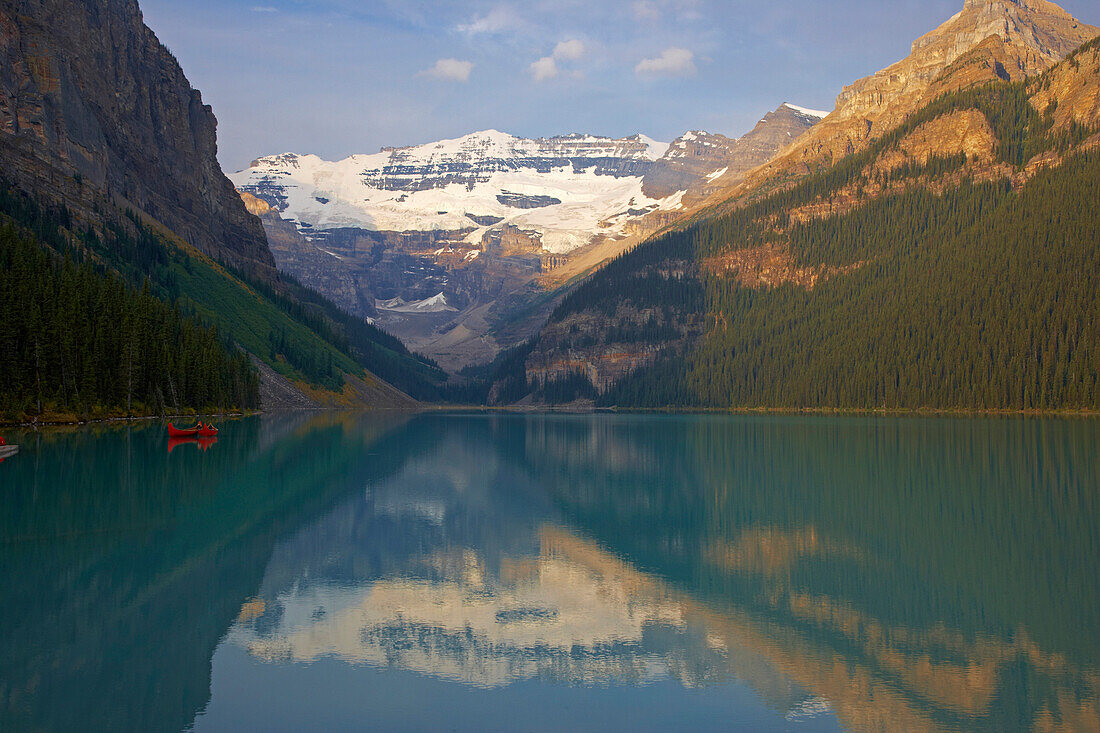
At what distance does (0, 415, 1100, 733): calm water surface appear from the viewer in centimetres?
1388

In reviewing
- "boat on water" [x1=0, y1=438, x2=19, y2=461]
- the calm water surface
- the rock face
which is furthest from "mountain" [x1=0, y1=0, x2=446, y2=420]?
the calm water surface

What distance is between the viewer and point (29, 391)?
69312mm

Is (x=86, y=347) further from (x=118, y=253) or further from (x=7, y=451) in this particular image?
(x=118, y=253)

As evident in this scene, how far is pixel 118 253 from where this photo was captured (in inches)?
4973

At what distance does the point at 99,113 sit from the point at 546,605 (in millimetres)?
167033

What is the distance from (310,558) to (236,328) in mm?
133088

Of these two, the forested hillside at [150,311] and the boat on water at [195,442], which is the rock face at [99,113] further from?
the boat on water at [195,442]

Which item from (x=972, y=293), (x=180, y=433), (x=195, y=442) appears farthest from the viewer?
(x=972, y=293)

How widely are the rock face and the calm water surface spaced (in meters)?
106

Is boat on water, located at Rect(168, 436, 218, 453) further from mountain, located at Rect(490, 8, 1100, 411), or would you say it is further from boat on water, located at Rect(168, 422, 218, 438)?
mountain, located at Rect(490, 8, 1100, 411)

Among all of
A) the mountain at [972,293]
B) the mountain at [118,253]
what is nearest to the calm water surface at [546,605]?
the mountain at [118,253]

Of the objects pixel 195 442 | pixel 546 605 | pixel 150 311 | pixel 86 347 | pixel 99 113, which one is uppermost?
pixel 99 113

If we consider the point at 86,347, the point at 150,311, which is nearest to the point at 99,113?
the point at 150,311

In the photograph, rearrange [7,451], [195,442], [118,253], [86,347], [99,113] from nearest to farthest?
[7,451]
[195,442]
[86,347]
[118,253]
[99,113]
